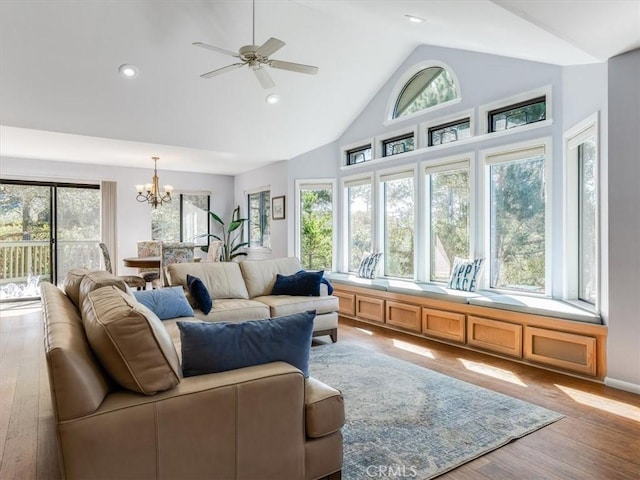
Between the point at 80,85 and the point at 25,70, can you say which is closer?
the point at 25,70

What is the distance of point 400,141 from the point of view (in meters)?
6.02

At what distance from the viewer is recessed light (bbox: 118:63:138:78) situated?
458cm

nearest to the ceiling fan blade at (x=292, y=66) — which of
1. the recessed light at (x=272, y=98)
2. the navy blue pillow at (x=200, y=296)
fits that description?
the recessed light at (x=272, y=98)

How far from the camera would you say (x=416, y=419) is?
2662 mm

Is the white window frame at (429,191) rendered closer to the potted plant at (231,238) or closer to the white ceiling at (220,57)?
the white ceiling at (220,57)

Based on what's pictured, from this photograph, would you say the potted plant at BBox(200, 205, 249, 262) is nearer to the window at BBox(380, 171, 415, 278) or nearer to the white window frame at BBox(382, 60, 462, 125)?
the window at BBox(380, 171, 415, 278)

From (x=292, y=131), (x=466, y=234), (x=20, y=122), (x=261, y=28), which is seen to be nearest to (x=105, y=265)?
(x=20, y=122)

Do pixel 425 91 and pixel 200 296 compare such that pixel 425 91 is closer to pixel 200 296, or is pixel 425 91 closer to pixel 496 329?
pixel 496 329

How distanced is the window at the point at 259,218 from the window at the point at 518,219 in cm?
444

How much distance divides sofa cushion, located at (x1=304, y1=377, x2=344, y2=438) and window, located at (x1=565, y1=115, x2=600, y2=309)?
2.93 m

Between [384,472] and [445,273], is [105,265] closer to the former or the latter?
[445,273]

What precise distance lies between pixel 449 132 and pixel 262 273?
2998mm

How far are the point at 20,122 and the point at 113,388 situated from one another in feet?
15.6

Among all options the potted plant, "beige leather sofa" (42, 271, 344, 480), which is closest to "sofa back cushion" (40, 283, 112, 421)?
"beige leather sofa" (42, 271, 344, 480)
